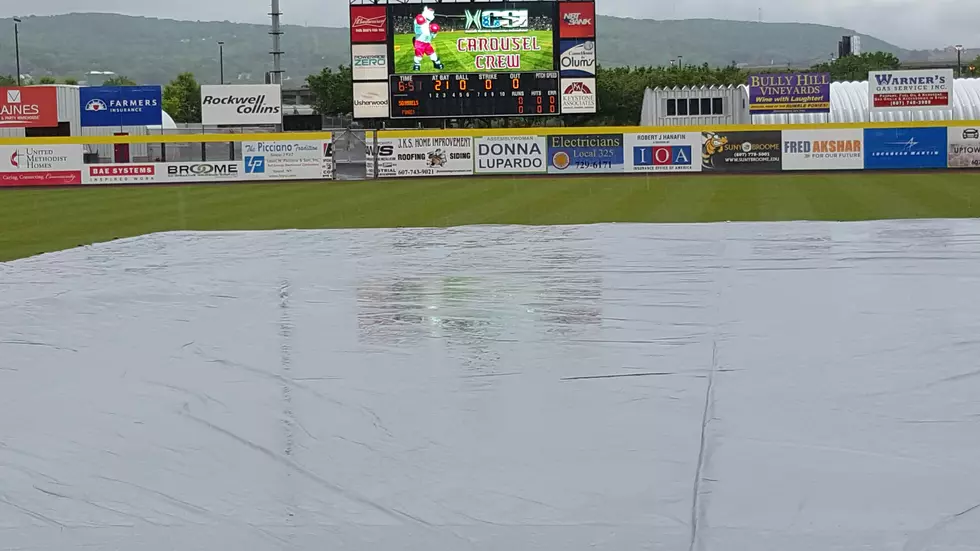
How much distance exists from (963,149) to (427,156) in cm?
1664

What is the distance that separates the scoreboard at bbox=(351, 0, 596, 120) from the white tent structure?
72.9ft

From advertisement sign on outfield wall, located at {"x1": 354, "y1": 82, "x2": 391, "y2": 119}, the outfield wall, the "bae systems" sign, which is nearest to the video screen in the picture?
advertisement sign on outfield wall, located at {"x1": 354, "y1": 82, "x2": 391, "y2": 119}

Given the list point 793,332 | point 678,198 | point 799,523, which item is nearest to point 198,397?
point 799,523

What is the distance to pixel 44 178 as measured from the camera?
37.2 metres

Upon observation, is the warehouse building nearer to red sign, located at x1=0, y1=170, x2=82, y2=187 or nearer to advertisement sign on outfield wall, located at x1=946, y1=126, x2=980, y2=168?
red sign, located at x1=0, y1=170, x2=82, y2=187

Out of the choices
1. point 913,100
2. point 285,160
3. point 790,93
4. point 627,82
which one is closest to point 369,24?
point 285,160

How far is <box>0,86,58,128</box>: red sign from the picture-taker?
4784cm

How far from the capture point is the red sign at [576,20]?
34.3m

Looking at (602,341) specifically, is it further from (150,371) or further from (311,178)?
(311,178)

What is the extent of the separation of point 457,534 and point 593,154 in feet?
109

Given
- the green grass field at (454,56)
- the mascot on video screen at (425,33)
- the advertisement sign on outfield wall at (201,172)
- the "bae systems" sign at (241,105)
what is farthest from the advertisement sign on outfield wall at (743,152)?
the "bae systems" sign at (241,105)

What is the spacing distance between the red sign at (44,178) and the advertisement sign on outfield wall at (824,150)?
73.9 ft

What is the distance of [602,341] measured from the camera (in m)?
7.25

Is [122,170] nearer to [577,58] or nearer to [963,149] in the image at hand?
[577,58]
